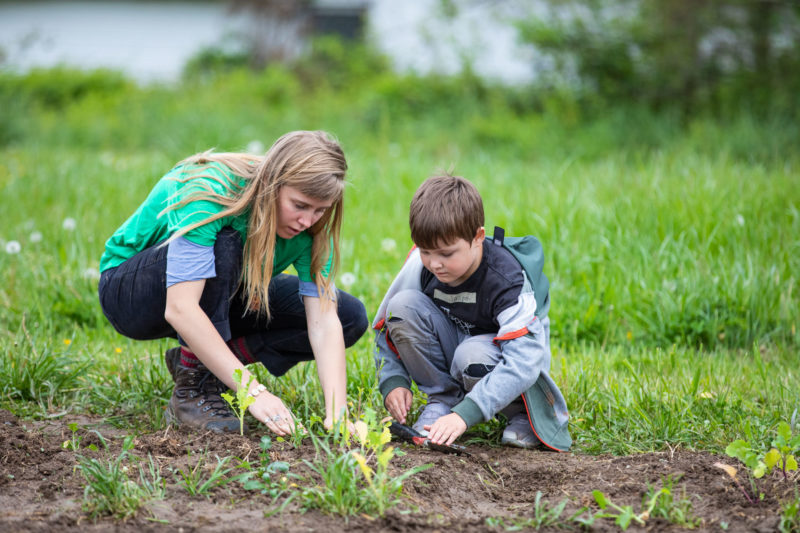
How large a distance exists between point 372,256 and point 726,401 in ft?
7.62

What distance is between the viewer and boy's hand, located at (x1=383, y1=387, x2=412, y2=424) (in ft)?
9.44

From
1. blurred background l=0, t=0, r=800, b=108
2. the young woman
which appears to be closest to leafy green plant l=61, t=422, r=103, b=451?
the young woman

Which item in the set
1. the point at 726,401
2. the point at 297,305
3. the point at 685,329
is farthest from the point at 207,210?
the point at 685,329

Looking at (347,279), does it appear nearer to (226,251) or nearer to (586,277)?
(586,277)

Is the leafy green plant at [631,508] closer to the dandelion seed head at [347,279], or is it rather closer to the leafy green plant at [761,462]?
the leafy green plant at [761,462]

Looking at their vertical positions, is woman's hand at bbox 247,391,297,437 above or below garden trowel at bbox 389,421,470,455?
above

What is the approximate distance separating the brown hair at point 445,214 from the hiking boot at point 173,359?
114cm

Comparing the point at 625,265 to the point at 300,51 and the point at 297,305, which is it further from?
the point at 300,51

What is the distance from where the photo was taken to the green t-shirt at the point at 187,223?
2.66 metres

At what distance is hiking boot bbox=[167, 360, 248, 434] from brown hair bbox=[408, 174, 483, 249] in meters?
0.97

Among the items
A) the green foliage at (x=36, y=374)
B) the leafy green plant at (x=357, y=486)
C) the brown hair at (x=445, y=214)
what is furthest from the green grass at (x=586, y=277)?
the leafy green plant at (x=357, y=486)

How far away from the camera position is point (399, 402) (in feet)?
9.48

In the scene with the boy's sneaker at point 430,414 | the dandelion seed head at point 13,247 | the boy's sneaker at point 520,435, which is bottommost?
the boy's sneaker at point 520,435

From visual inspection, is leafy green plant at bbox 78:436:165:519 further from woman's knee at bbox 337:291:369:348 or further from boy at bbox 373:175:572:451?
woman's knee at bbox 337:291:369:348
